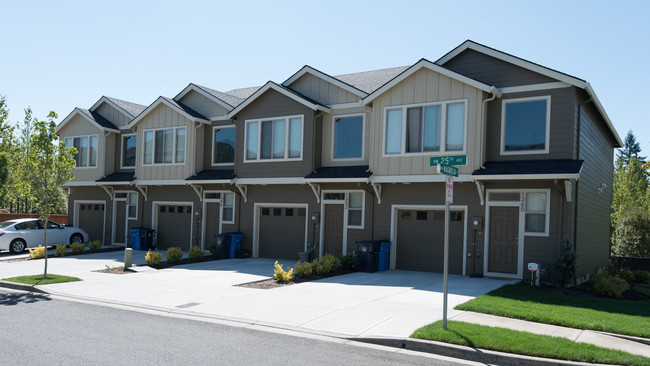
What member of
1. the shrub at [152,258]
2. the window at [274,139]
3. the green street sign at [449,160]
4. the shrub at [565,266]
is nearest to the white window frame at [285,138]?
the window at [274,139]

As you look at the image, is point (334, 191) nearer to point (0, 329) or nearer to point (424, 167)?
point (424, 167)

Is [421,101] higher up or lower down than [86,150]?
higher up

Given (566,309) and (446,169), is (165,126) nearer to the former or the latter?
(446,169)

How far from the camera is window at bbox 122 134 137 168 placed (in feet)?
86.5

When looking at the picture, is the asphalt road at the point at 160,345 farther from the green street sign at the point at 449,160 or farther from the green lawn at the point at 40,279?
the green lawn at the point at 40,279

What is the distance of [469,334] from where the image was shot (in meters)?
8.52

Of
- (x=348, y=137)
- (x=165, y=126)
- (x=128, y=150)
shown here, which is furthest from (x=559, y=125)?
(x=128, y=150)

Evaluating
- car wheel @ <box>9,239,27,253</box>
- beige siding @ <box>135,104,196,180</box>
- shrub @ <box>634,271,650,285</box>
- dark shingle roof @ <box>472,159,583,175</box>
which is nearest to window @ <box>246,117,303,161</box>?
beige siding @ <box>135,104,196,180</box>

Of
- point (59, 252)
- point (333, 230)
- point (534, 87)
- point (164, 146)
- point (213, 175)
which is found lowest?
point (59, 252)

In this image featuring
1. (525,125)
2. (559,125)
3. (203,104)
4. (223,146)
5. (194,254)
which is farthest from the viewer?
(203,104)

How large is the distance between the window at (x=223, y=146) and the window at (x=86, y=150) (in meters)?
7.42

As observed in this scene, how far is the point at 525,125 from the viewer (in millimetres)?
15781

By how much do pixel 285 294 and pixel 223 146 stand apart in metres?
11.7

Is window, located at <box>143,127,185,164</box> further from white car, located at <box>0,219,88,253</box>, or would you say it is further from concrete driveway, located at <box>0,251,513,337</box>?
concrete driveway, located at <box>0,251,513,337</box>
